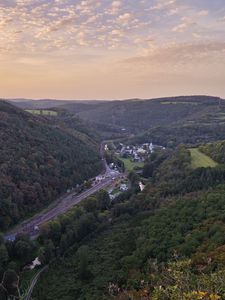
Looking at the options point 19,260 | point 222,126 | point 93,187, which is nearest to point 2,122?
point 93,187

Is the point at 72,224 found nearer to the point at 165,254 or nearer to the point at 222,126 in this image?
the point at 165,254

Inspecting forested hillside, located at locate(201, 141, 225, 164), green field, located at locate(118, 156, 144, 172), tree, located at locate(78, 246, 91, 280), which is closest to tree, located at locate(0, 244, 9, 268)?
tree, located at locate(78, 246, 91, 280)

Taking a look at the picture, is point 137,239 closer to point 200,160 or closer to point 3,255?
point 3,255

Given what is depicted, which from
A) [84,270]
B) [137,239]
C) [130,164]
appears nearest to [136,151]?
[130,164]

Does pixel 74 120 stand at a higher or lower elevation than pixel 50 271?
higher

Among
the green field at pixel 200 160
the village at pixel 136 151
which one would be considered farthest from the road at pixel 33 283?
the village at pixel 136 151

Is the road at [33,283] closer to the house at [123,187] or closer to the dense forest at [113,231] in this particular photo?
the dense forest at [113,231]
